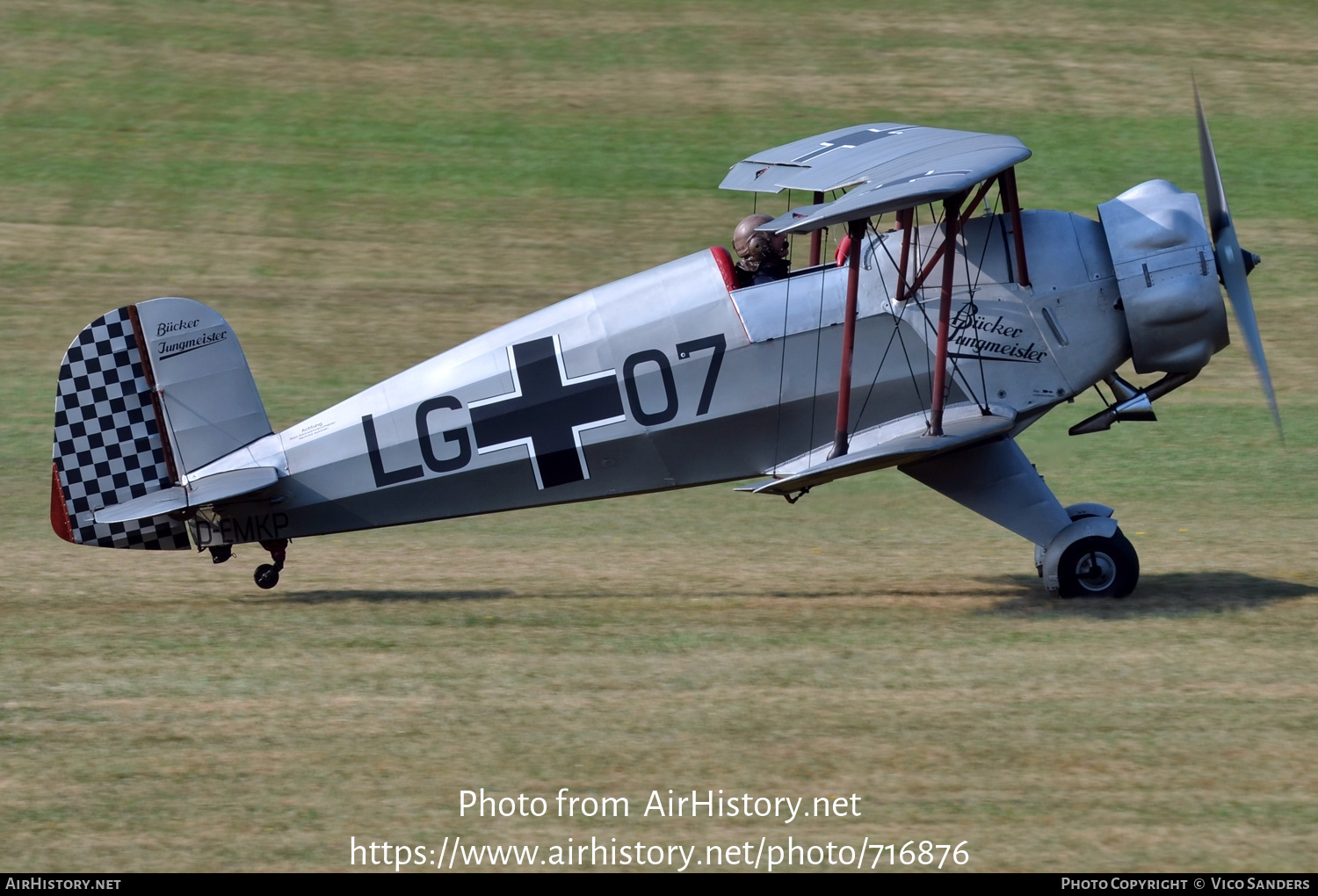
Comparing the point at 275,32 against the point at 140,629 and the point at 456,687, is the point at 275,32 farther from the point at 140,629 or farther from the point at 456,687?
the point at 456,687

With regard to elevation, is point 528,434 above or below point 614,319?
below

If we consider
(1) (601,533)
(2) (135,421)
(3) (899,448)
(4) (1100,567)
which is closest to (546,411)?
(3) (899,448)

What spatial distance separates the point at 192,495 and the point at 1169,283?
22.1 feet

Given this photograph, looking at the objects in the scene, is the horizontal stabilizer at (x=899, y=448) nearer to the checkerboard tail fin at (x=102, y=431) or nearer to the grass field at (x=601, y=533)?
the grass field at (x=601, y=533)

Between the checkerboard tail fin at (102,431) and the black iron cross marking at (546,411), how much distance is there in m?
2.36

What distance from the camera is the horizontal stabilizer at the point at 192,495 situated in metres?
9.56

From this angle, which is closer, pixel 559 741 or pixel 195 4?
pixel 559 741

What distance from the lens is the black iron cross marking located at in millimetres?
9852

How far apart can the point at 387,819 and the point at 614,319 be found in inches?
172

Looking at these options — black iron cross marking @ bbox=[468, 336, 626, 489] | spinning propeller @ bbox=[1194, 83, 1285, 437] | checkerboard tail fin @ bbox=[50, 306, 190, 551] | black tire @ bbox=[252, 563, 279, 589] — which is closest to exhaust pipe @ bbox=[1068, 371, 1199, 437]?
spinning propeller @ bbox=[1194, 83, 1285, 437]

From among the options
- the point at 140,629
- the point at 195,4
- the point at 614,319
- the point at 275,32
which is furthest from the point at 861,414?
the point at 195,4

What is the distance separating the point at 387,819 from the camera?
6461 mm

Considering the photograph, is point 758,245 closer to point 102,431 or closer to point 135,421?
point 135,421

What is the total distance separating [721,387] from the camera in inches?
385
